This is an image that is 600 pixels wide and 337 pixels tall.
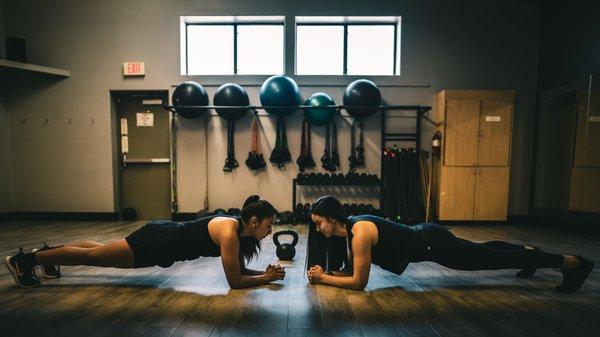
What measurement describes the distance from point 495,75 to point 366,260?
4891 millimetres

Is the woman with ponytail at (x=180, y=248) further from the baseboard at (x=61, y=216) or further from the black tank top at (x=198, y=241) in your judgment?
the baseboard at (x=61, y=216)

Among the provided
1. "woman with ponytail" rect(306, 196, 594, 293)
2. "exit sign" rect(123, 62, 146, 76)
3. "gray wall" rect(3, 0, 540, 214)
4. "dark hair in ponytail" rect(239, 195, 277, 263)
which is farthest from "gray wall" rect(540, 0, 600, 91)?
"exit sign" rect(123, 62, 146, 76)

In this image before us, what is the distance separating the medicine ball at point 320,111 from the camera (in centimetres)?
483

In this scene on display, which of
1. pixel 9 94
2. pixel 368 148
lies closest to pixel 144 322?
pixel 368 148

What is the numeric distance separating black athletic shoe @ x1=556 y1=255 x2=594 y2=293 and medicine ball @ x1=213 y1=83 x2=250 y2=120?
434 centimetres

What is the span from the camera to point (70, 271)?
8.67 ft

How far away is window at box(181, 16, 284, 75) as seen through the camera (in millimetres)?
5464

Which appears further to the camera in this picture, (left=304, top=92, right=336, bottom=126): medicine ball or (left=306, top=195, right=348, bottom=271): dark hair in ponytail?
(left=304, top=92, right=336, bottom=126): medicine ball

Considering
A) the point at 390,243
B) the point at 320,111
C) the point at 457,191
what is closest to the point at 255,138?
the point at 320,111

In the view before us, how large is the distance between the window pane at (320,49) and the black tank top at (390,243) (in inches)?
154

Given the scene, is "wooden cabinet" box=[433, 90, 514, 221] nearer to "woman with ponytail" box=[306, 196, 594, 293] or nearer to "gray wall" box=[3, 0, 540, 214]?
"gray wall" box=[3, 0, 540, 214]

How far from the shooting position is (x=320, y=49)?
549 cm

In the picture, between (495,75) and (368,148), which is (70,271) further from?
(495,75)

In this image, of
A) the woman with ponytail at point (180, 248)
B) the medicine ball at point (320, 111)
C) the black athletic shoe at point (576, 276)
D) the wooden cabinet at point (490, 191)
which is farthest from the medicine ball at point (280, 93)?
the black athletic shoe at point (576, 276)
